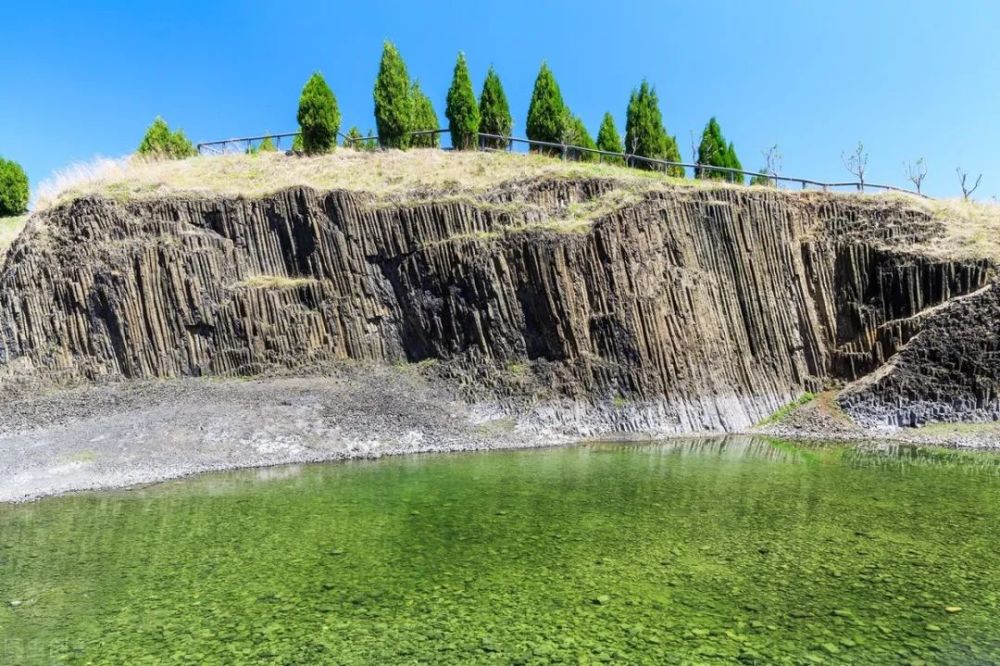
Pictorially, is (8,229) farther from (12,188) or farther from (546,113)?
(546,113)

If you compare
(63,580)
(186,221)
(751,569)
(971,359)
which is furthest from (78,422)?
(971,359)

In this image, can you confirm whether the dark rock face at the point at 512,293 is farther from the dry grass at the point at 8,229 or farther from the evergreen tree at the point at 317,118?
the evergreen tree at the point at 317,118

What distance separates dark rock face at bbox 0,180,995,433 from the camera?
24141mm

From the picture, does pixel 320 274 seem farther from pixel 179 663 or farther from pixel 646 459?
pixel 179 663

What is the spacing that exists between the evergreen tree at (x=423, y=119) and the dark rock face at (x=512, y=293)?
514 inches

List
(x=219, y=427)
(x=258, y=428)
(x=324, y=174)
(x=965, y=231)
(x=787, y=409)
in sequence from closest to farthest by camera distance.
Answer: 1. (x=219, y=427)
2. (x=258, y=428)
3. (x=787, y=409)
4. (x=965, y=231)
5. (x=324, y=174)

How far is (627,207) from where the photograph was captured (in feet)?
84.8

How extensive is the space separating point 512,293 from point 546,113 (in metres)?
16.8

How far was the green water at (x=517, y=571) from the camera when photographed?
7.38 metres

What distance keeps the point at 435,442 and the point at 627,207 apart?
12177 millimetres

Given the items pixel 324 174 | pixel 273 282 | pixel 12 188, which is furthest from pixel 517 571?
pixel 12 188

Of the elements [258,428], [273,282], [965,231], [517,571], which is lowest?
[517,571]

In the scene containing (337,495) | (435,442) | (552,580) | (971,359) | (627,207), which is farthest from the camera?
(627,207)

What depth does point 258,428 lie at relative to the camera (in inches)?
796
